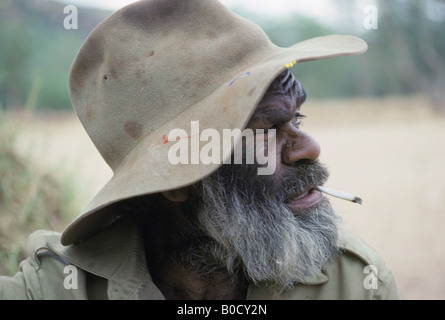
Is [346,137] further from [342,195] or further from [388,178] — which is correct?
[342,195]

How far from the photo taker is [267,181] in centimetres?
189

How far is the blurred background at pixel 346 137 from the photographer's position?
3414 mm

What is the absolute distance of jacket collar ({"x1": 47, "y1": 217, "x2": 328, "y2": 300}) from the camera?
1.79 m

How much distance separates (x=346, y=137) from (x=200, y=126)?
574 inches

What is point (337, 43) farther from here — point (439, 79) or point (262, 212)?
point (439, 79)

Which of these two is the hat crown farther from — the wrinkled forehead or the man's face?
the man's face

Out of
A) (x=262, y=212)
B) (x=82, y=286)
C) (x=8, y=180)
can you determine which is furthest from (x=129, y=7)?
(x=8, y=180)

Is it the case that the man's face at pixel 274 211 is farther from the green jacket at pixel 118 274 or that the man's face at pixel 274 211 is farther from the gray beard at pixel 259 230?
the green jacket at pixel 118 274

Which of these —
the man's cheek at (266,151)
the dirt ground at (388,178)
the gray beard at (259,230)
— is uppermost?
the dirt ground at (388,178)

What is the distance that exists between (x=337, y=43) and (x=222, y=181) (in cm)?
75

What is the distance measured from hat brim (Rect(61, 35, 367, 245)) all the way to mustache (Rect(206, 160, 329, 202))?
0.33 m

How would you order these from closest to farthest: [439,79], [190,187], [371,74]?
[190,187] → [439,79] → [371,74]

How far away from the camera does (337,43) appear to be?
188 centimetres

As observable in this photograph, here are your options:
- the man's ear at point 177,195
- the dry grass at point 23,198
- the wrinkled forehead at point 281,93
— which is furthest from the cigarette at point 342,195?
the dry grass at point 23,198
